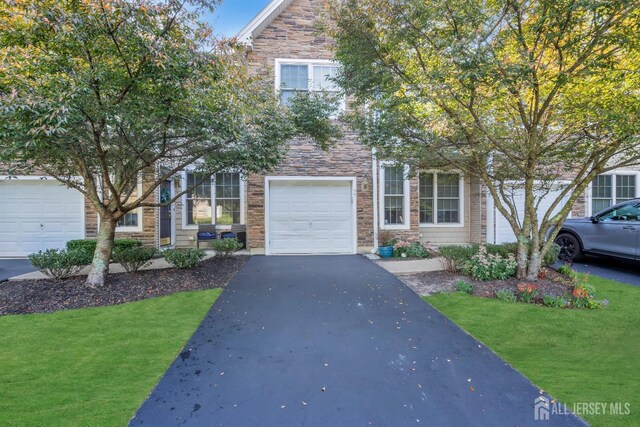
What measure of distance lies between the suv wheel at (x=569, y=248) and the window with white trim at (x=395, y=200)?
4.19 metres

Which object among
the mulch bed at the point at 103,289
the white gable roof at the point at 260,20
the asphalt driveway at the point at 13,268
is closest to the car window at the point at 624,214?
the mulch bed at the point at 103,289

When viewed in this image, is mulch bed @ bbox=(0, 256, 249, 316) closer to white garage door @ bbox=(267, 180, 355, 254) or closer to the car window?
white garage door @ bbox=(267, 180, 355, 254)

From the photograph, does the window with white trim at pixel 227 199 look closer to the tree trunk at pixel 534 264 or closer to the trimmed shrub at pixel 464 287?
the trimmed shrub at pixel 464 287

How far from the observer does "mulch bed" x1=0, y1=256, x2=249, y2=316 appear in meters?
5.14

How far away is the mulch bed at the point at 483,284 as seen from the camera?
5582 millimetres

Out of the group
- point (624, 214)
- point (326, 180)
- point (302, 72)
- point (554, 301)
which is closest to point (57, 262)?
point (326, 180)

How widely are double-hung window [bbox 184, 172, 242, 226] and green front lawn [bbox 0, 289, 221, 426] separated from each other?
17.8 ft

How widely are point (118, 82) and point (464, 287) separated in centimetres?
646

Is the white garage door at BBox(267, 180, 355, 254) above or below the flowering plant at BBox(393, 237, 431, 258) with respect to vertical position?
above

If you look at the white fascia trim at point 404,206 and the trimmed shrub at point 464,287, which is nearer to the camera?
the trimmed shrub at point 464,287

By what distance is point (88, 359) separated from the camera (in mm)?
3365

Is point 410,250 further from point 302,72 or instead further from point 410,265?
point 302,72

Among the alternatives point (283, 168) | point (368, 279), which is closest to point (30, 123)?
point (368, 279)

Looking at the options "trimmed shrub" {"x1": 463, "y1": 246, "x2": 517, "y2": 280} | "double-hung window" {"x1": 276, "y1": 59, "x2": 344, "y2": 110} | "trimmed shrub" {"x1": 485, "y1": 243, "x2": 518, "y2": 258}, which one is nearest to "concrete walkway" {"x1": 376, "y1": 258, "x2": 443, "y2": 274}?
"trimmed shrub" {"x1": 463, "y1": 246, "x2": 517, "y2": 280}
